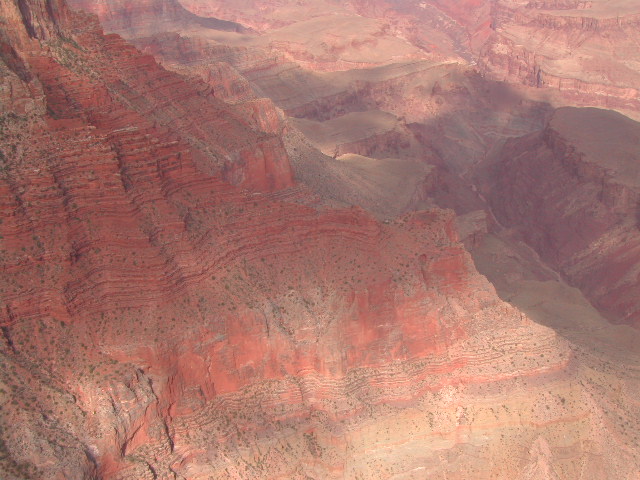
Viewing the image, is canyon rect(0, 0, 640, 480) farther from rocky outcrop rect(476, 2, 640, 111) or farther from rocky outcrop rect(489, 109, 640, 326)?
rocky outcrop rect(476, 2, 640, 111)

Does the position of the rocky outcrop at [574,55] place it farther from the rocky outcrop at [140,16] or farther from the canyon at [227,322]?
the canyon at [227,322]

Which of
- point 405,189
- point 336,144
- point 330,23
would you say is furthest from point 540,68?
point 405,189

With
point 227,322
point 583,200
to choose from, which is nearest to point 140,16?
point 583,200

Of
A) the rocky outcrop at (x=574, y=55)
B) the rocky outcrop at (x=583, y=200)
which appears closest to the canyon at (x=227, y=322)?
the rocky outcrop at (x=583, y=200)

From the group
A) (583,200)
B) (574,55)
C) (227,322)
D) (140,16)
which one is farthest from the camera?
(140,16)

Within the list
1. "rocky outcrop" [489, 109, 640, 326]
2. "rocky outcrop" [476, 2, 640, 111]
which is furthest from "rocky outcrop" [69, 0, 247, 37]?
"rocky outcrop" [489, 109, 640, 326]

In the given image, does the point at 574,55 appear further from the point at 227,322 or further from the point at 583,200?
the point at 227,322

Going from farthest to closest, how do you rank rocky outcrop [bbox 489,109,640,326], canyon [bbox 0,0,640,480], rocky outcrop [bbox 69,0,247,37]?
rocky outcrop [bbox 69,0,247,37]
rocky outcrop [bbox 489,109,640,326]
canyon [bbox 0,0,640,480]

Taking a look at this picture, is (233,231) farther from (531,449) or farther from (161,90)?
(531,449)
